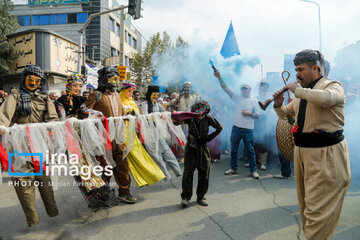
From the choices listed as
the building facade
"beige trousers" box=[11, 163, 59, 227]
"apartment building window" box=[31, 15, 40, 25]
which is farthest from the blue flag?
"apartment building window" box=[31, 15, 40, 25]

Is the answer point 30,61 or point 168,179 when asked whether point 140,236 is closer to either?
point 168,179

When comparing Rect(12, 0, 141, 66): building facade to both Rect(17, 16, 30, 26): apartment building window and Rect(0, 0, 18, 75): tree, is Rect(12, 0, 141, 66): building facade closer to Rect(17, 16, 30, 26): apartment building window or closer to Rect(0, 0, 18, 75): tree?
Rect(17, 16, 30, 26): apartment building window

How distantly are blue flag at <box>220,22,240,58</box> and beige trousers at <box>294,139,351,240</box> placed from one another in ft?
13.8

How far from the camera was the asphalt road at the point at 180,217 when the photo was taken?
9.57ft

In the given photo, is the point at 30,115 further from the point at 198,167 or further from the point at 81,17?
the point at 81,17

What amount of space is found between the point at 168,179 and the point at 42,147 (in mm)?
2598

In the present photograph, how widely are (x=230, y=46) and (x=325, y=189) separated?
4596 millimetres

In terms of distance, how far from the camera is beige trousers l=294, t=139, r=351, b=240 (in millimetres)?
2152

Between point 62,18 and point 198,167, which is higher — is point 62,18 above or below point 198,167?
above

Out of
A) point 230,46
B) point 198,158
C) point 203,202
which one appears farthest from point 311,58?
point 230,46

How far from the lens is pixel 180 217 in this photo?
334 cm

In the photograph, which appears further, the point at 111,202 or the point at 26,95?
the point at 111,202

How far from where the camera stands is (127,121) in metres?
3.58

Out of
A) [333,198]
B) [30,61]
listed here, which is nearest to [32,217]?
[333,198]
